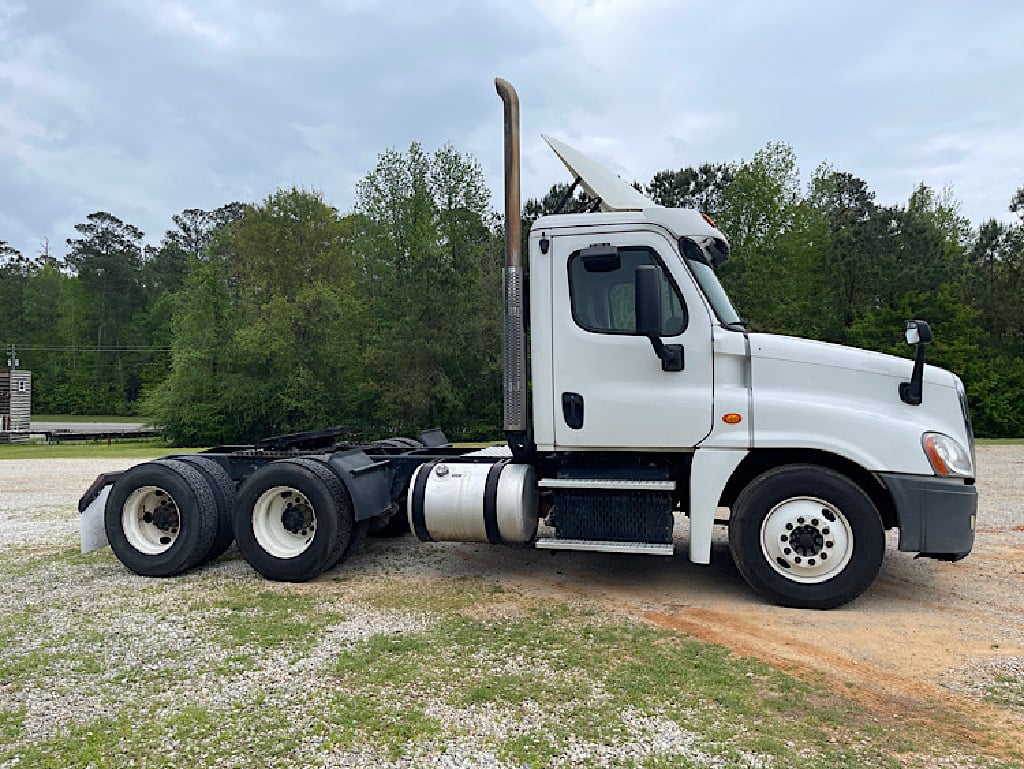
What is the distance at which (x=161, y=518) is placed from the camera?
6.75 m

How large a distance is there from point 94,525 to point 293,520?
6.62 ft

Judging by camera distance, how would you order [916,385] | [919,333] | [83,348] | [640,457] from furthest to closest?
[83,348], [640,457], [916,385], [919,333]

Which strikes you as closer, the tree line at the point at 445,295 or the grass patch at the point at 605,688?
the grass patch at the point at 605,688

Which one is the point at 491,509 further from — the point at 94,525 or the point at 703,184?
the point at 703,184

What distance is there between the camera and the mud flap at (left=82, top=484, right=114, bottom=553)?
6789 mm

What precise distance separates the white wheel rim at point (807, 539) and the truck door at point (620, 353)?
2.85 feet

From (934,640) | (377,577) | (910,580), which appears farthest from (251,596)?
(910,580)

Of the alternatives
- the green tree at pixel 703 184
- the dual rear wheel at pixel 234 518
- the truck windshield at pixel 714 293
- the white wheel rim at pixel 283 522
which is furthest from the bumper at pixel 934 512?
the green tree at pixel 703 184

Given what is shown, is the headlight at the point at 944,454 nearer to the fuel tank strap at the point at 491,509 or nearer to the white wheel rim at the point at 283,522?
the fuel tank strap at the point at 491,509

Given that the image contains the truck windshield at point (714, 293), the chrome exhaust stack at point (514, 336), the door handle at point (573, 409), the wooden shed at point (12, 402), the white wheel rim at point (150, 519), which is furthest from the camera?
the wooden shed at point (12, 402)

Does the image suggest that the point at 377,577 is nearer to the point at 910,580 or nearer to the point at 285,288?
the point at 910,580

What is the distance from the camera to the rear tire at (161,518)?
654cm

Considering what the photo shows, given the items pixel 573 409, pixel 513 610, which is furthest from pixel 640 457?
pixel 513 610

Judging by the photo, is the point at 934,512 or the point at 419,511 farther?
the point at 419,511
